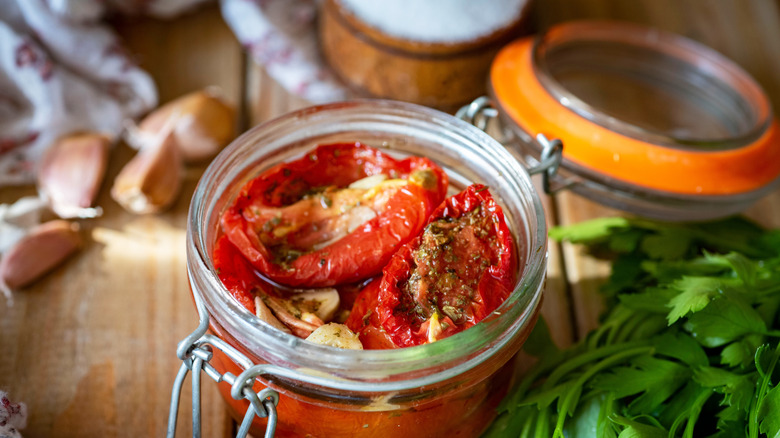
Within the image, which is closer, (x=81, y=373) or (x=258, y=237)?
(x=258, y=237)

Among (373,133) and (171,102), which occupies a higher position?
(373,133)

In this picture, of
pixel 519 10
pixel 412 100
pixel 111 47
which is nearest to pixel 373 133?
pixel 412 100

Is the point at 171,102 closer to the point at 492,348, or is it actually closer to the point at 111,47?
the point at 111,47

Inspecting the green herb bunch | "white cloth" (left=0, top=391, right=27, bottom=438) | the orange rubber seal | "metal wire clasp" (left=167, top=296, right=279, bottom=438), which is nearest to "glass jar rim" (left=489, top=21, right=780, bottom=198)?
the orange rubber seal

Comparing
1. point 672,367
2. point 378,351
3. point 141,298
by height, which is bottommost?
point 141,298

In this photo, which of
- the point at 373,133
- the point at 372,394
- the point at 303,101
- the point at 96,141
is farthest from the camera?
the point at 303,101

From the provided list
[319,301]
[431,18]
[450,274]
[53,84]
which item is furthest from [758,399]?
[53,84]

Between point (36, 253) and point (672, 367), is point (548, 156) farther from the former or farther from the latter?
point (36, 253)
